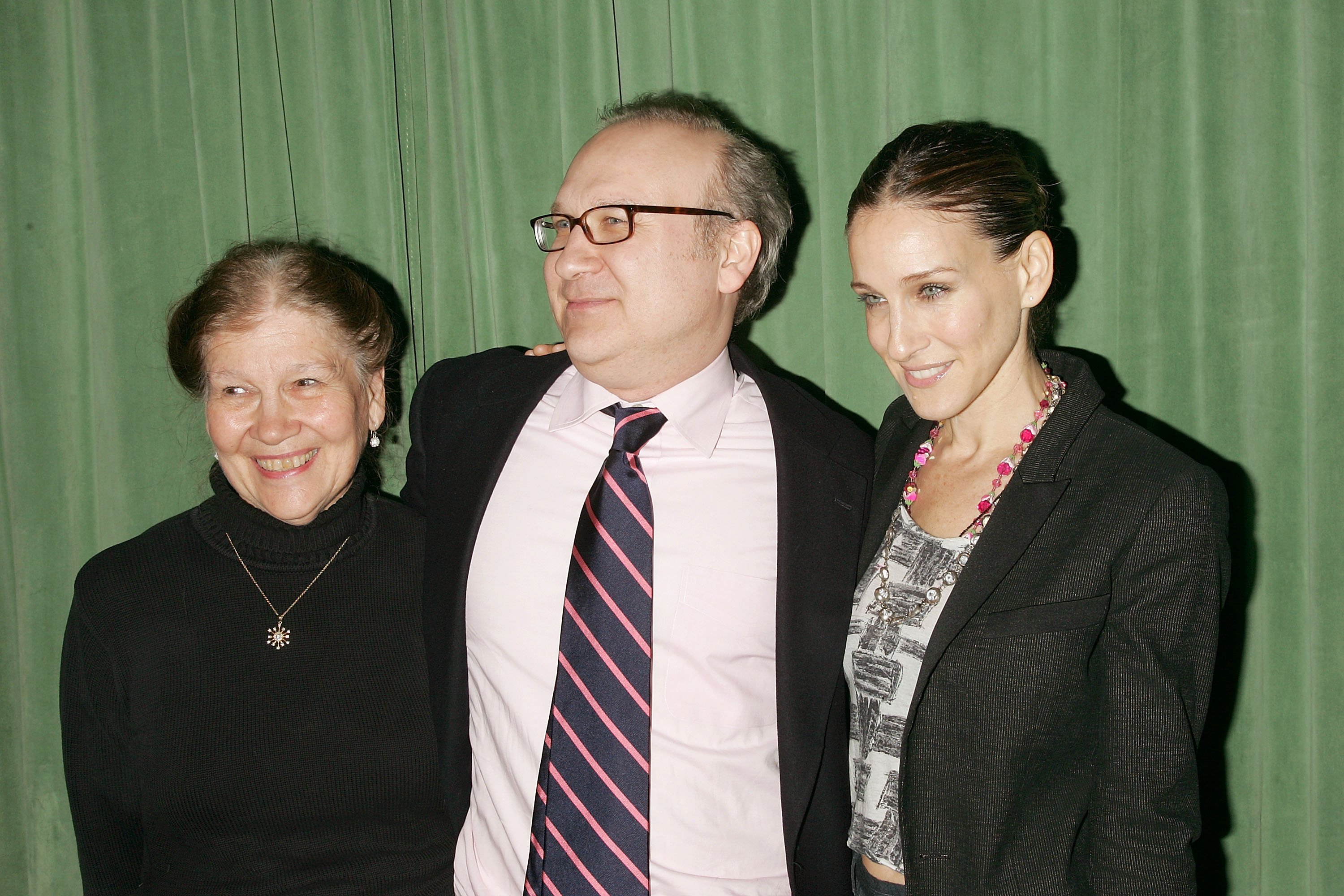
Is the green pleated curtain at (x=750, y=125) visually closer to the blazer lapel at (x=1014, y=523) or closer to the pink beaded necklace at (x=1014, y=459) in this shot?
the pink beaded necklace at (x=1014, y=459)

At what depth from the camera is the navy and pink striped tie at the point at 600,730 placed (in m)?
1.37

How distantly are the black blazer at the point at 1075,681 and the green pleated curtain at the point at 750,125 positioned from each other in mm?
928

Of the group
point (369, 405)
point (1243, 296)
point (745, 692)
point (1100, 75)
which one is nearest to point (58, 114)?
point (369, 405)

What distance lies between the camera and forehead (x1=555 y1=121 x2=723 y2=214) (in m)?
1.58

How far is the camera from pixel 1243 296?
203 centimetres

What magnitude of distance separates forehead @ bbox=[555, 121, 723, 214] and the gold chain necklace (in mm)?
787

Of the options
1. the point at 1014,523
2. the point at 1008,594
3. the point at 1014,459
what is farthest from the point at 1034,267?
the point at 1008,594

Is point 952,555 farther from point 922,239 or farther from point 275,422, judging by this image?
point 275,422

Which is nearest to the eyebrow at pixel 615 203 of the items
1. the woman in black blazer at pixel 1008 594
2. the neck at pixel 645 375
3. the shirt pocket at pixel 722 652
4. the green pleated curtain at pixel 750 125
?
the neck at pixel 645 375

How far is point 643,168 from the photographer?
62.3 inches

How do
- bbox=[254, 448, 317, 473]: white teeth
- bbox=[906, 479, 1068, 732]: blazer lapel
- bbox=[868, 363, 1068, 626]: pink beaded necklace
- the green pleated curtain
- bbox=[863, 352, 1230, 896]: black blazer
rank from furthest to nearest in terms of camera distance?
the green pleated curtain < bbox=[254, 448, 317, 473]: white teeth < bbox=[868, 363, 1068, 626]: pink beaded necklace < bbox=[906, 479, 1068, 732]: blazer lapel < bbox=[863, 352, 1230, 896]: black blazer

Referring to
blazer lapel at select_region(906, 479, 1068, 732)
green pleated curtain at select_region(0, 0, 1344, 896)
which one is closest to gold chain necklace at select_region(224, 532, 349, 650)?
green pleated curtain at select_region(0, 0, 1344, 896)

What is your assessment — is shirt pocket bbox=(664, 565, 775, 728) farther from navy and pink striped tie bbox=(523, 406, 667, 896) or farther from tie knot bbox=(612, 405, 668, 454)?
tie knot bbox=(612, 405, 668, 454)

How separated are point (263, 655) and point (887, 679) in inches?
40.9
